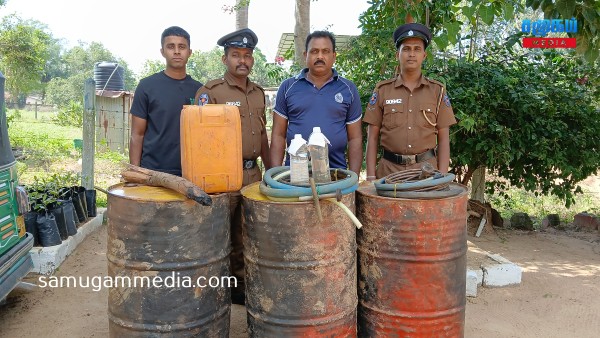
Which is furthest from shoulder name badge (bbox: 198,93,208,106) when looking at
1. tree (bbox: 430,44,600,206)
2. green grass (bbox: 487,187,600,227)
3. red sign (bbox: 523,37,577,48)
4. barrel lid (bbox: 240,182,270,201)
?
green grass (bbox: 487,187,600,227)

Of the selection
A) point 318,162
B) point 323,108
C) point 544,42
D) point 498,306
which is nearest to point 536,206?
point 544,42

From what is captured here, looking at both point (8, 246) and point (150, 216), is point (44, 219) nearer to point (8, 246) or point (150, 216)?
point (8, 246)

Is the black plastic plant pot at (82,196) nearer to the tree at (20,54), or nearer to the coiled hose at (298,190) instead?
the coiled hose at (298,190)

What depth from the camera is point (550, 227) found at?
7105 millimetres

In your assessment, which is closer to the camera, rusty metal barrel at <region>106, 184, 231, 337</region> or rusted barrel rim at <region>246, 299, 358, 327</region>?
rusty metal barrel at <region>106, 184, 231, 337</region>

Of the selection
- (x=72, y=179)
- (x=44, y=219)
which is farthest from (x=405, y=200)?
(x=72, y=179)

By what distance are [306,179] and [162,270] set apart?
876mm

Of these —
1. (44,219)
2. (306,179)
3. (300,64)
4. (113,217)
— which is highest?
(300,64)

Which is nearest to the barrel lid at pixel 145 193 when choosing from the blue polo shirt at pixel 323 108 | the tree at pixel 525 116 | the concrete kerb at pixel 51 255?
the blue polo shirt at pixel 323 108

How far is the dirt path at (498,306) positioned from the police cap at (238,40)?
1.94m

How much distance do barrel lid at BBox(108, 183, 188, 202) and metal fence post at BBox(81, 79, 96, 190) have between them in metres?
3.50

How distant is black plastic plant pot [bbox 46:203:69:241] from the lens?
16.2 feet

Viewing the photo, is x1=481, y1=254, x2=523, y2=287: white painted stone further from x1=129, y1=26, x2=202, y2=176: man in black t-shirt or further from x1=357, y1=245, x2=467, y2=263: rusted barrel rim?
x1=129, y1=26, x2=202, y2=176: man in black t-shirt

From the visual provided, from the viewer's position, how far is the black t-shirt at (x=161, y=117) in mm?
3656
